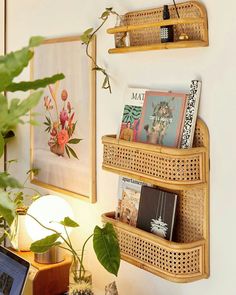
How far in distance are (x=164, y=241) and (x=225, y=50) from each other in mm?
581

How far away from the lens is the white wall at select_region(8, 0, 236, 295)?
1443 millimetres

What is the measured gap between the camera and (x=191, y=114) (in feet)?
4.98

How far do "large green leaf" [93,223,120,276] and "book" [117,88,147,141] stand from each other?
0.32 meters

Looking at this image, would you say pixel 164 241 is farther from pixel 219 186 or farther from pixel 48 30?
pixel 48 30

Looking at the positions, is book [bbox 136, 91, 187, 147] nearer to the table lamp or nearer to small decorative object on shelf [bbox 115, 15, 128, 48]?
small decorative object on shelf [bbox 115, 15, 128, 48]

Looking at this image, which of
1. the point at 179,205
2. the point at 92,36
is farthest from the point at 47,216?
the point at 92,36

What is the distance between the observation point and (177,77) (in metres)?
1.60

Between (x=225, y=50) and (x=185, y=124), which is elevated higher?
(x=225, y=50)

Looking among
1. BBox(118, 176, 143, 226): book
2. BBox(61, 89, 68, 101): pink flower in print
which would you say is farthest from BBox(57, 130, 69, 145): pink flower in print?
BBox(118, 176, 143, 226): book

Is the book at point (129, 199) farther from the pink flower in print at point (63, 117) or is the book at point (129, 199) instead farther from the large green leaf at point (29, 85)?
the large green leaf at point (29, 85)

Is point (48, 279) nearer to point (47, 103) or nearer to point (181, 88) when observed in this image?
point (47, 103)

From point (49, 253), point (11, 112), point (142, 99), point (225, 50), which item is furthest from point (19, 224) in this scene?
point (11, 112)

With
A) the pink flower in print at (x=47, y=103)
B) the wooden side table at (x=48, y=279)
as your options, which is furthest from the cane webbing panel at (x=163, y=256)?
the pink flower in print at (x=47, y=103)

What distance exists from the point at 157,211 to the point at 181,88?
395mm
